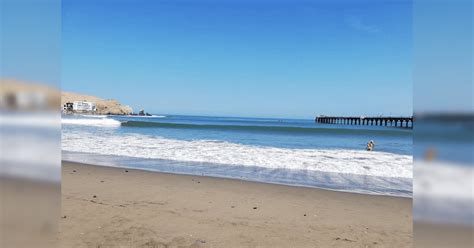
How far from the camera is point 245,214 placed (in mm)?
5402

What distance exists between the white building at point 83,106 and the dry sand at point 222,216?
374 feet

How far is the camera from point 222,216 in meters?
5.22

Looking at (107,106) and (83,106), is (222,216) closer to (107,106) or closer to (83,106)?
(83,106)

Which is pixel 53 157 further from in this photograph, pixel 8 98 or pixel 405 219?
pixel 405 219

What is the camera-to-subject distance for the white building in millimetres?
112188

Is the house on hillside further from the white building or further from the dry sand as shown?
the dry sand

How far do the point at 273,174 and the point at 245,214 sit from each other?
447 cm

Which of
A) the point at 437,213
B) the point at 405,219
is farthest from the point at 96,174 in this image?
the point at 437,213

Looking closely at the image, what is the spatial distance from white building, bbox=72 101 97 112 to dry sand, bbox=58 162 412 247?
4494 inches

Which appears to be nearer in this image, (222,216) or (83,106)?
(222,216)

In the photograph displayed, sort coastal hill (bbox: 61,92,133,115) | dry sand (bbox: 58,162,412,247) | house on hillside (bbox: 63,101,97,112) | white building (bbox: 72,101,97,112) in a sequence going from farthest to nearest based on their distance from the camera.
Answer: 1. coastal hill (bbox: 61,92,133,115)
2. white building (bbox: 72,101,97,112)
3. house on hillside (bbox: 63,101,97,112)
4. dry sand (bbox: 58,162,412,247)

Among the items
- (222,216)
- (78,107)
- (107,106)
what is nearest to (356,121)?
(222,216)

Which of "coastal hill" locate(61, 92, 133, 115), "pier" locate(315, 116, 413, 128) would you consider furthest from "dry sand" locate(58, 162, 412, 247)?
"coastal hill" locate(61, 92, 133, 115)

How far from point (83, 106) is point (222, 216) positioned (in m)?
120
